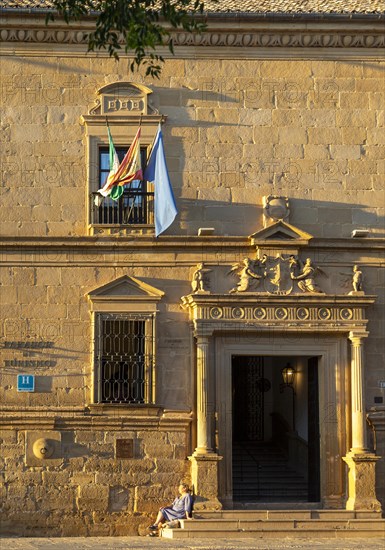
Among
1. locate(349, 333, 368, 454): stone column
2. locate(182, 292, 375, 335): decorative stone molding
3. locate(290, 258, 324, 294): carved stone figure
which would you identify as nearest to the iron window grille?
locate(182, 292, 375, 335): decorative stone molding

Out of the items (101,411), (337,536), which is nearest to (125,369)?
(101,411)

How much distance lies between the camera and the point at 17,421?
2075 centimetres

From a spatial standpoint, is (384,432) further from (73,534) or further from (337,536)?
(73,534)

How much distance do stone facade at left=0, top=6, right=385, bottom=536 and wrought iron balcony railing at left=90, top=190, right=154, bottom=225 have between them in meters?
0.20

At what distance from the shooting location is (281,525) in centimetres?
2017

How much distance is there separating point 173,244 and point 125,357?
80.8 inches

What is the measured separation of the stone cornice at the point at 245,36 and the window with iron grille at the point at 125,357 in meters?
4.67

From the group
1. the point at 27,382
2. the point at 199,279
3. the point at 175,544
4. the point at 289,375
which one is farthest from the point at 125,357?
the point at 289,375

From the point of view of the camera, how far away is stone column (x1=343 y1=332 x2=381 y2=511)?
20688 mm

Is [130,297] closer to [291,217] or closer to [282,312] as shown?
[282,312]

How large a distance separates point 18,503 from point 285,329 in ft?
17.1

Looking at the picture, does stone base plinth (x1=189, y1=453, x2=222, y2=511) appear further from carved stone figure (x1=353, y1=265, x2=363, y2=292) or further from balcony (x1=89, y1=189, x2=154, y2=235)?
balcony (x1=89, y1=189, x2=154, y2=235)

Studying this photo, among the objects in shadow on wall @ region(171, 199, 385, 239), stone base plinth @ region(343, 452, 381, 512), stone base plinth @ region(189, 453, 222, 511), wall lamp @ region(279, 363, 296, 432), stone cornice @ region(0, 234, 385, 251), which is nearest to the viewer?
stone base plinth @ region(189, 453, 222, 511)

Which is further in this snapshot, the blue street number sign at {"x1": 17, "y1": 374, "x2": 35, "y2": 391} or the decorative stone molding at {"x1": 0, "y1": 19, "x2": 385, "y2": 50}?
the decorative stone molding at {"x1": 0, "y1": 19, "x2": 385, "y2": 50}
